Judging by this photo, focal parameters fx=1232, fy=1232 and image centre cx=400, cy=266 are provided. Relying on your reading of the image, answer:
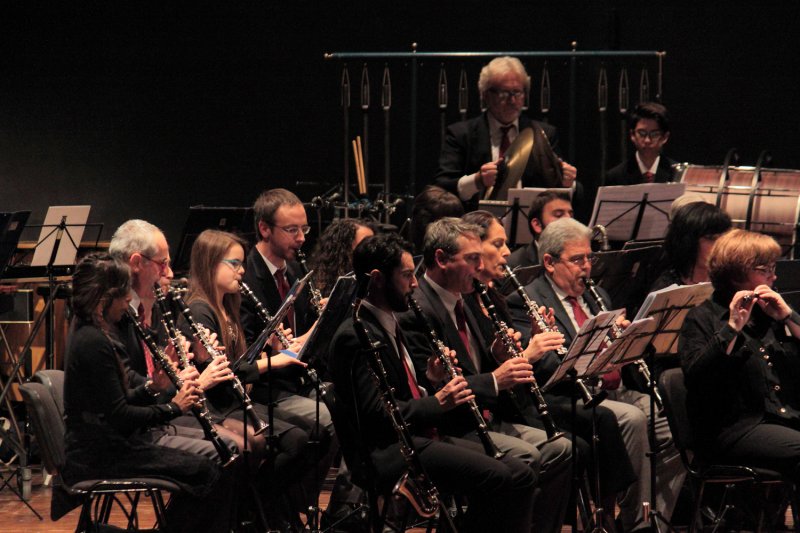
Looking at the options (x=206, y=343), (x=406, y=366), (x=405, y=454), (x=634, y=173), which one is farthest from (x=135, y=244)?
(x=634, y=173)

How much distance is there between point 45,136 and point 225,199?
1382 millimetres

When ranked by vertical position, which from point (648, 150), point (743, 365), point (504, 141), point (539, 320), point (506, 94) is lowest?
point (743, 365)

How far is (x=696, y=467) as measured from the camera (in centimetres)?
510

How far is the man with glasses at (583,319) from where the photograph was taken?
5.32 m

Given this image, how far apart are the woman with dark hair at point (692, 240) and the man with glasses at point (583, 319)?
0.41m

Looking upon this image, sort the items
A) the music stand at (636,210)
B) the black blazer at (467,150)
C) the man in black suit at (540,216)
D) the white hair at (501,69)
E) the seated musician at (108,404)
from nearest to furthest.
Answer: the seated musician at (108,404), the man in black suit at (540,216), the music stand at (636,210), the white hair at (501,69), the black blazer at (467,150)

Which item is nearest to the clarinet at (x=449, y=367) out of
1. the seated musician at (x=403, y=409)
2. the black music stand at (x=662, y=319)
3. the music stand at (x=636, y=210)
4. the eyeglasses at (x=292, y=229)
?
the seated musician at (x=403, y=409)

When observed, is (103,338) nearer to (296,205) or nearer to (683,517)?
(296,205)

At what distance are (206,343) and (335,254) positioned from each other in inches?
40.7

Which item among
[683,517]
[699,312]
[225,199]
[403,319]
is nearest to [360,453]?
[403,319]

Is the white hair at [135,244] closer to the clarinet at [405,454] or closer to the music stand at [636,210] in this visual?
the clarinet at [405,454]

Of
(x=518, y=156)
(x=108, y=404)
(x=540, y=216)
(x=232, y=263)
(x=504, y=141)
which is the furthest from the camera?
(x=504, y=141)

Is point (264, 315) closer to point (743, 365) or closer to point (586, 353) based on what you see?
point (586, 353)

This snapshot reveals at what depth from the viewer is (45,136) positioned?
8961mm
